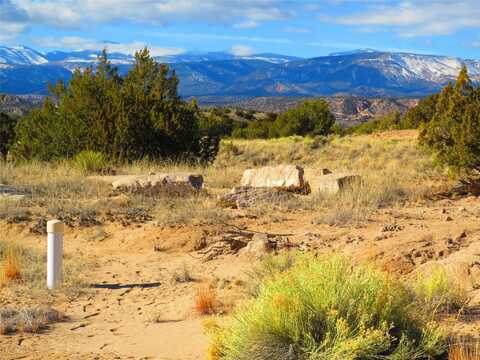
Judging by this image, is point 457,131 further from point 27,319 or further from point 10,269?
point 27,319

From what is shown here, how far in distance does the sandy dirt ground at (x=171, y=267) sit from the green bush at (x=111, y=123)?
7555 mm

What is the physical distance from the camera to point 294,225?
10359 mm

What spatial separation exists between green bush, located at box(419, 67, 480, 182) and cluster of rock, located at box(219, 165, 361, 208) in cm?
214

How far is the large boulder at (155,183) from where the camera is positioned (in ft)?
41.4

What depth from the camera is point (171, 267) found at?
328 inches

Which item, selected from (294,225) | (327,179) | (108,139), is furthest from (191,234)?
(108,139)

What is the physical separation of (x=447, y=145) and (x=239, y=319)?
10.4m

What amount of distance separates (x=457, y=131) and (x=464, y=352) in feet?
31.5

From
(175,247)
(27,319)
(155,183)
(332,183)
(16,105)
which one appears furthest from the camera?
(16,105)

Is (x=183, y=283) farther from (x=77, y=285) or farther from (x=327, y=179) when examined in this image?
(x=327, y=179)

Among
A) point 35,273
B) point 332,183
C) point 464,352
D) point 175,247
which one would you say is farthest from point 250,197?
point 464,352

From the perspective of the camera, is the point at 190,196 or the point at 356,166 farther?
the point at 356,166

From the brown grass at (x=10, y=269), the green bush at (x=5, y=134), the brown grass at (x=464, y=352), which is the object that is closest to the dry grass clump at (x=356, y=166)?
the brown grass at (x=10, y=269)

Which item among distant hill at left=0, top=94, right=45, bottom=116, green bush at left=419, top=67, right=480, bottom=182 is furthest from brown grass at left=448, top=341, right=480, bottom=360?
distant hill at left=0, top=94, right=45, bottom=116
